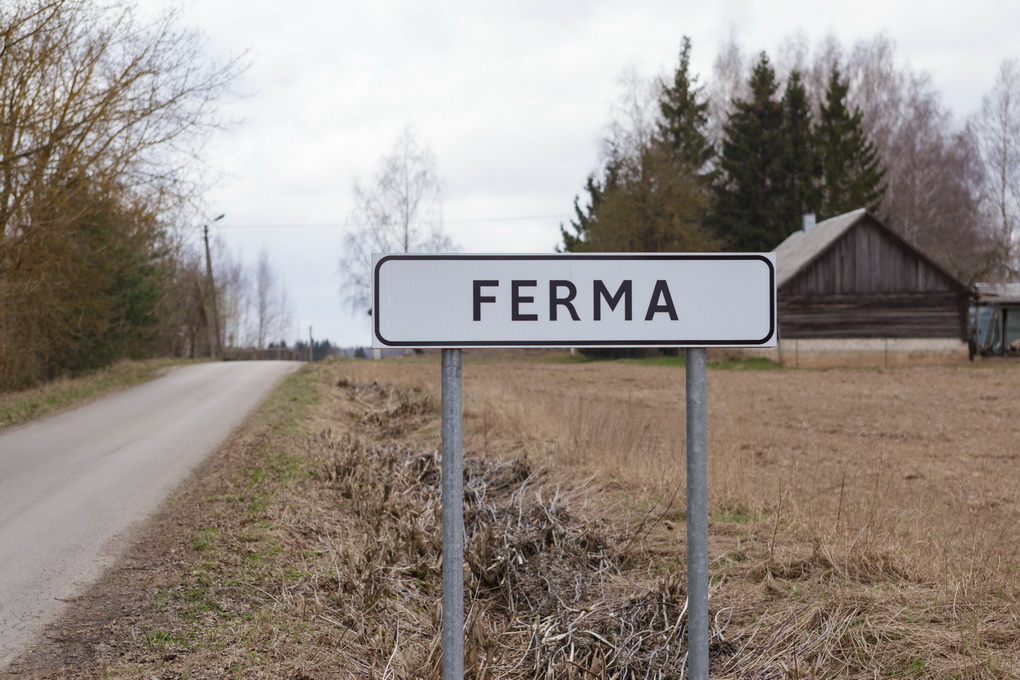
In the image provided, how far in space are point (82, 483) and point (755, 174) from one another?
4108 cm

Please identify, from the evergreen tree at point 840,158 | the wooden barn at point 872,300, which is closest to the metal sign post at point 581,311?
the wooden barn at point 872,300

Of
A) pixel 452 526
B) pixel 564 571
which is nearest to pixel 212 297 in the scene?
pixel 564 571

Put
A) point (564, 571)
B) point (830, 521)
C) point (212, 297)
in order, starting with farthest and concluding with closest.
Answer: point (212, 297) → point (830, 521) → point (564, 571)

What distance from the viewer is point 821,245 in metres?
35.6

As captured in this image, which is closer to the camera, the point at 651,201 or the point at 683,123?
the point at 651,201

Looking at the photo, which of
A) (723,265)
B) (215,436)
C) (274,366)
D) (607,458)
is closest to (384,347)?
(723,265)

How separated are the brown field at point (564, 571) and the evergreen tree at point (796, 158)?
37296 millimetres

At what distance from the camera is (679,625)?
3.95m

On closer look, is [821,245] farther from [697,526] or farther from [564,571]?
[697,526]

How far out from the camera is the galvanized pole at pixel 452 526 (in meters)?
2.25

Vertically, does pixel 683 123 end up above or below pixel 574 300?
above

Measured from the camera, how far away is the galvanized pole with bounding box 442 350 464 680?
2254 millimetres

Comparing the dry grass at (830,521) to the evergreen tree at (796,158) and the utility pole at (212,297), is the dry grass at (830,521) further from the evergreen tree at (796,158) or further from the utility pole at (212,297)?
the utility pole at (212,297)

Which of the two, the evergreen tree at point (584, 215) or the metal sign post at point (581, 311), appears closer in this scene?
the metal sign post at point (581, 311)
